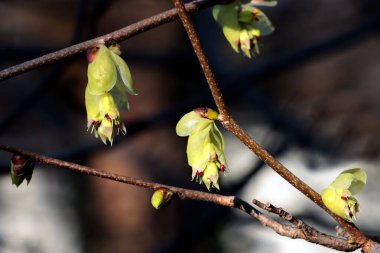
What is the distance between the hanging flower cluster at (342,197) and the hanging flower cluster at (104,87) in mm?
204

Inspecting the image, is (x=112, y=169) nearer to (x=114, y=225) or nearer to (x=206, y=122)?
(x=114, y=225)

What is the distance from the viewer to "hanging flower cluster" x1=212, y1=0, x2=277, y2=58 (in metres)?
0.72

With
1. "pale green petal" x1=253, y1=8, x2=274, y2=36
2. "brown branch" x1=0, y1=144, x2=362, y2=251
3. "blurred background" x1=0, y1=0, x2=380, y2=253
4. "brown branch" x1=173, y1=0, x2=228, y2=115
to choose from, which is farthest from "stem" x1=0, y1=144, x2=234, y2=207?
"blurred background" x1=0, y1=0, x2=380, y2=253

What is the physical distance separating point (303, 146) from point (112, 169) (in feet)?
1.98

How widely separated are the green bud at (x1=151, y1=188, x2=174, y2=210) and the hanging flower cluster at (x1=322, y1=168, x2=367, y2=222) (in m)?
0.15

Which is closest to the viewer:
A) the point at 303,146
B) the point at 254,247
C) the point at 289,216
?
the point at 289,216

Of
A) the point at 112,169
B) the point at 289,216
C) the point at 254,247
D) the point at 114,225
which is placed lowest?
the point at 254,247

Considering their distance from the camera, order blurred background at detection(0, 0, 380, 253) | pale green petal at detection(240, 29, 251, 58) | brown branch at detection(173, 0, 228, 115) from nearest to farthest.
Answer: brown branch at detection(173, 0, 228, 115) → pale green petal at detection(240, 29, 251, 58) → blurred background at detection(0, 0, 380, 253)

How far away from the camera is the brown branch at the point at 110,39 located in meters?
0.59

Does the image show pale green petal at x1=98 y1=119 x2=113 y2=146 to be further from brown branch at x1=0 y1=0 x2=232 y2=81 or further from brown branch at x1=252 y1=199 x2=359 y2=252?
brown branch at x1=252 y1=199 x2=359 y2=252

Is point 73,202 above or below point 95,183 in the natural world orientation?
below

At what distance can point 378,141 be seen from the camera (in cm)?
216

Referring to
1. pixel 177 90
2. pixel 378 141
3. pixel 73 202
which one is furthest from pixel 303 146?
pixel 73 202

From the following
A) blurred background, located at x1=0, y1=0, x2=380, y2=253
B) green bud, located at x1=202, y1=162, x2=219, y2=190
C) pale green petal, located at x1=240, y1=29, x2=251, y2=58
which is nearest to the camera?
green bud, located at x1=202, y1=162, x2=219, y2=190
